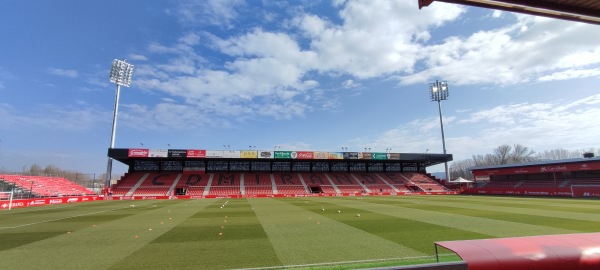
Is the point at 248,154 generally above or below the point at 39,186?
above

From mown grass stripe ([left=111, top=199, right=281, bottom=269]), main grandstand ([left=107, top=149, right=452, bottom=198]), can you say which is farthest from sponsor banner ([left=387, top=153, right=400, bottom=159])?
mown grass stripe ([left=111, top=199, right=281, bottom=269])

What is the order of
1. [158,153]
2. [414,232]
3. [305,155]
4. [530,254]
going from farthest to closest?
1. [305,155]
2. [158,153]
3. [414,232]
4. [530,254]

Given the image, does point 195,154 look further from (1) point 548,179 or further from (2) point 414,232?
(1) point 548,179

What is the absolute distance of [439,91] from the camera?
207 ft

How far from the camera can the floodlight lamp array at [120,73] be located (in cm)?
5159

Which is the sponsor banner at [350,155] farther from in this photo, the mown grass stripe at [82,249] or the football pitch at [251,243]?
the mown grass stripe at [82,249]

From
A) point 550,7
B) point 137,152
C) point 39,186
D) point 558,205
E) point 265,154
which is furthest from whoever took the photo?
point 265,154

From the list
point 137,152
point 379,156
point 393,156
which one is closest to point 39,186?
point 137,152

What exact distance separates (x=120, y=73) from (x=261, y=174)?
3010cm

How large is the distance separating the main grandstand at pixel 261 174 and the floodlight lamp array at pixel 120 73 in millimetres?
12780

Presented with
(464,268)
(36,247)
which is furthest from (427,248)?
(36,247)

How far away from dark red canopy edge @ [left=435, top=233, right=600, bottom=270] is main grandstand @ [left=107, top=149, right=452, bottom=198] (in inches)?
1813

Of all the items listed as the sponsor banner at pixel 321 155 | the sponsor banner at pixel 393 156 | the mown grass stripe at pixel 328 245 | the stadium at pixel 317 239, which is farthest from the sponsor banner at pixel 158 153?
the mown grass stripe at pixel 328 245

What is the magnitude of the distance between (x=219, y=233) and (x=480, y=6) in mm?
11264
